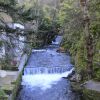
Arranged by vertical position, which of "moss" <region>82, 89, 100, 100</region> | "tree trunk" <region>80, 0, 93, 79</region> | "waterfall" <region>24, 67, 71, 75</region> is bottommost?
"moss" <region>82, 89, 100, 100</region>

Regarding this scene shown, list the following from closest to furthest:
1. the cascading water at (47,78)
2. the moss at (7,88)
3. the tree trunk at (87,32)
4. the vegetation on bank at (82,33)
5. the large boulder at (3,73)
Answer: the tree trunk at (87,32)
the vegetation on bank at (82,33)
the moss at (7,88)
the cascading water at (47,78)
the large boulder at (3,73)

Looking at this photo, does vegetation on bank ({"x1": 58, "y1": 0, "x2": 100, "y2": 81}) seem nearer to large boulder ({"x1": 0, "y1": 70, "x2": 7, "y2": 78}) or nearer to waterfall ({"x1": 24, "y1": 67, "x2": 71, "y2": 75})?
waterfall ({"x1": 24, "y1": 67, "x2": 71, "y2": 75})

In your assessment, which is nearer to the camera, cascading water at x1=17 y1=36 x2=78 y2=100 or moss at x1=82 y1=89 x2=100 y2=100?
moss at x1=82 y1=89 x2=100 y2=100

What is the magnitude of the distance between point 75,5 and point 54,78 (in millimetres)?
6209

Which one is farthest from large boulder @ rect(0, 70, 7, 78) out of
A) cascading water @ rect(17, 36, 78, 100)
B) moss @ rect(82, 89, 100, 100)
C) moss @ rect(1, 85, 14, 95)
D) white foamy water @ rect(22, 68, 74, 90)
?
moss @ rect(82, 89, 100, 100)

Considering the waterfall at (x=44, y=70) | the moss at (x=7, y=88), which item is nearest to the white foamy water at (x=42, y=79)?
the waterfall at (x=44, y=70)

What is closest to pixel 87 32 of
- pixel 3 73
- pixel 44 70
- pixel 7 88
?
pixel 7 88

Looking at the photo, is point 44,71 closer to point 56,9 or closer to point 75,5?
point 75,5

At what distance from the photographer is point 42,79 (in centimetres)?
2327

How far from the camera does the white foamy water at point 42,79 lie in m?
21.8

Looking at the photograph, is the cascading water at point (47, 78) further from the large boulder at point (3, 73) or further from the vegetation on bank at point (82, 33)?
the vegetation on bank at point (82, 33)

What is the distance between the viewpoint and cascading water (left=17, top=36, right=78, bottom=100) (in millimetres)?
19906

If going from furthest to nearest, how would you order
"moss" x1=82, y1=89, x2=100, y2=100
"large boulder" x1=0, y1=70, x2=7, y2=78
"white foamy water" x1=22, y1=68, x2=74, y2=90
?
1. "white foamy water" x1=22, y1=68, x2=74, y2=90
2. "large boulder" x1=0, y1=70, x2=7, y2=78
3. "moss" x1=82, y1=89, x2=100, y2=100

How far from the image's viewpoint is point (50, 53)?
33031mm
